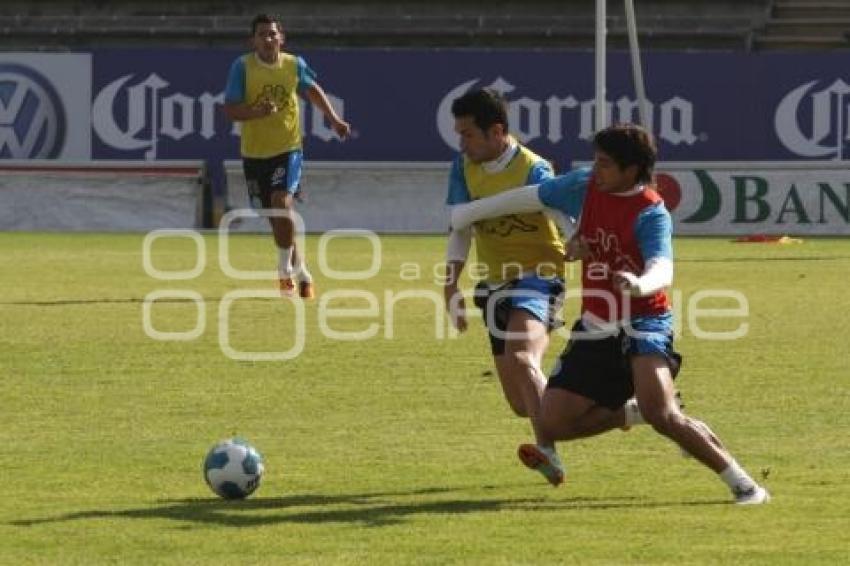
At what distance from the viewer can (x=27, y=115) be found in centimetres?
3253

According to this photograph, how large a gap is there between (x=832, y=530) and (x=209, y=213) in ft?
75.9

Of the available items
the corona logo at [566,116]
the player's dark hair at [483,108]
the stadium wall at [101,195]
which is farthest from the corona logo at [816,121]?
the player's dark hair at [483,108]

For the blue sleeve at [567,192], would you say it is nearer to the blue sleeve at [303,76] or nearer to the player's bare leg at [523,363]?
the player's bare leg at [523,363]

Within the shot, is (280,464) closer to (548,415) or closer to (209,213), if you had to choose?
(548,415)

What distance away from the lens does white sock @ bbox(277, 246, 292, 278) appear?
63.3ft

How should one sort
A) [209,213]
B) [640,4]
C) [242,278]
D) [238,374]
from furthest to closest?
1. [640,4]
2. [209,213]
3. [242,278]
4. [238,374]

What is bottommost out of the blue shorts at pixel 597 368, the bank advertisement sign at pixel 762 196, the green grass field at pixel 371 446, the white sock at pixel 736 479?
the bank advertisement sign at pixel 762 196

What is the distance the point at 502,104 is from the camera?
34.0 feet

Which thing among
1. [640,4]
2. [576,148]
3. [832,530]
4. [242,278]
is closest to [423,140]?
[576,148]

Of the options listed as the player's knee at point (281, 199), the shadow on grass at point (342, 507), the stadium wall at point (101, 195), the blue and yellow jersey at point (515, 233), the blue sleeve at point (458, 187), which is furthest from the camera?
the stadium wall at point (101, 195)

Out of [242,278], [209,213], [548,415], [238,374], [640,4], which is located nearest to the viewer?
[548,415]

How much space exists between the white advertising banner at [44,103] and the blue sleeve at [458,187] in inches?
880

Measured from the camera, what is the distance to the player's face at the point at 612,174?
30.4ft

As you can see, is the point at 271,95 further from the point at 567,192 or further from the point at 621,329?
the point at 621,329
